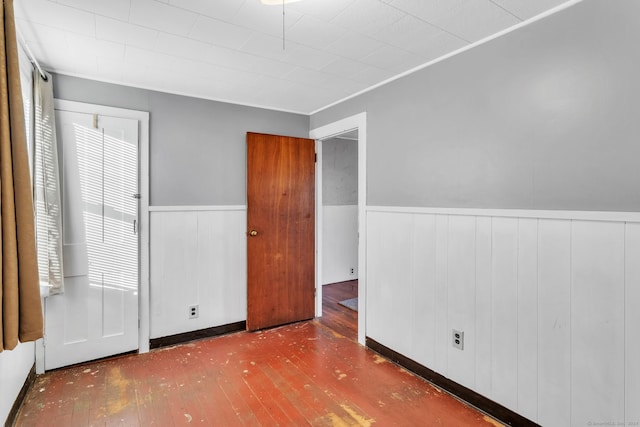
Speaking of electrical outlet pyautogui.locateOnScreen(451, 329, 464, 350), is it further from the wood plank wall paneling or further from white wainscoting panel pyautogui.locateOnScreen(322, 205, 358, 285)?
white wainscoting panel pyautogui.locateOnScreen(322, 205, 358, 285)

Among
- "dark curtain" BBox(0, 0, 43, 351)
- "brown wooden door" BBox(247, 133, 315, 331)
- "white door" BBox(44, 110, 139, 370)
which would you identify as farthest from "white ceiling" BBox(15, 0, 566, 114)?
"brown wooden door" BBox(247, 133, 315, 331)

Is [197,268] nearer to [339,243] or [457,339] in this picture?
[457,339]

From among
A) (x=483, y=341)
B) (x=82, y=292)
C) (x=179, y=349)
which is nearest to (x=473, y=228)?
(x=483, y=341)

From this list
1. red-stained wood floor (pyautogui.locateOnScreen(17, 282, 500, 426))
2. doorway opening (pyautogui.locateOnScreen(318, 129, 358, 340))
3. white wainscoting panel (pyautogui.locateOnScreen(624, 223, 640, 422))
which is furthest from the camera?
doorway opening (pyautogui.locateOnScreen(318, 129, 358, 340))

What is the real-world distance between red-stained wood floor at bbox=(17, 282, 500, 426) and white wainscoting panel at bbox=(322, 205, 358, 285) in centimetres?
213

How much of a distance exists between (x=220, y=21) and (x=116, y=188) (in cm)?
168

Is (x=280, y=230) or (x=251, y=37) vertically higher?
(x=251, y=37)

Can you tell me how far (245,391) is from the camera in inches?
89.4

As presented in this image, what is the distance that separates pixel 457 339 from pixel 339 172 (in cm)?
344

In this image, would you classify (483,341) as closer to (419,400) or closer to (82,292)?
(419,400)

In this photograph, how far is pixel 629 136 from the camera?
1.50m

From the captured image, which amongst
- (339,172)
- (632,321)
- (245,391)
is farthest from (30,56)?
(339,172)

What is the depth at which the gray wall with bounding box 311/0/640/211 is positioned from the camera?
153 centimetres

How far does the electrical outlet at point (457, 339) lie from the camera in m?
2.19
